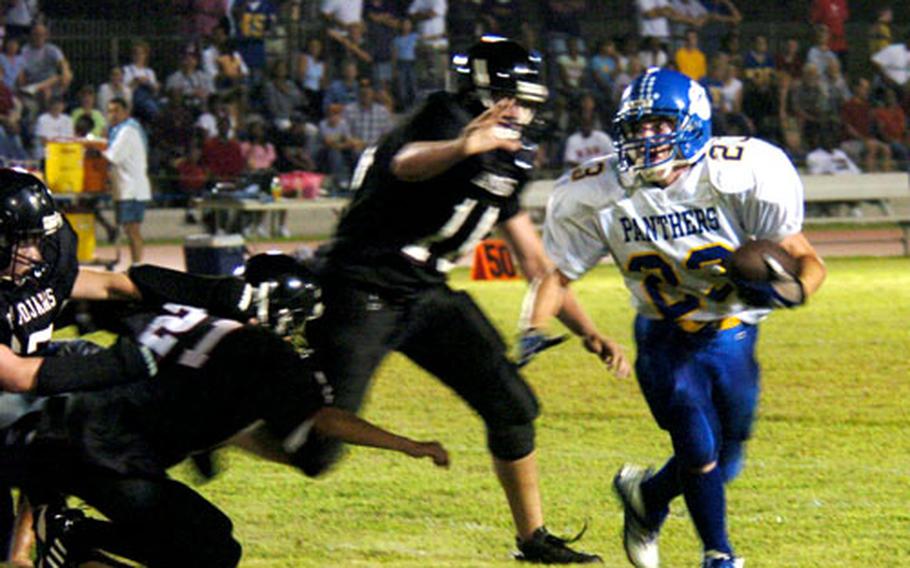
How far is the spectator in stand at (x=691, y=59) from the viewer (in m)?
18.9

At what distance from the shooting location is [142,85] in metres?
17.0

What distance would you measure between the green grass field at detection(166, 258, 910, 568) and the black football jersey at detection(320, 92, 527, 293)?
897 millimetres

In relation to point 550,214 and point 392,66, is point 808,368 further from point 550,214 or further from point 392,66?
point 392,66

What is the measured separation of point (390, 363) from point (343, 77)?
8.98 m

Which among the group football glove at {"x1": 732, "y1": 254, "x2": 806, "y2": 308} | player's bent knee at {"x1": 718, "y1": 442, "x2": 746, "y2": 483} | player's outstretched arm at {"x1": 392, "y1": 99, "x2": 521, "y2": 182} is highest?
player's outstretched arm at {"x1": 392, "y1": 99, "x2": 521, "y2": 182}

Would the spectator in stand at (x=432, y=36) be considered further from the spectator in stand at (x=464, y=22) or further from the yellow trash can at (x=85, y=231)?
the yellow trash can at (x=85, y=231)

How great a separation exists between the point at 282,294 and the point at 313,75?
1358 centimetres

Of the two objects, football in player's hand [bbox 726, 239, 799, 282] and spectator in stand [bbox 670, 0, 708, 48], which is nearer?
football in player's hand [bbox 726, 239, 799, 282]

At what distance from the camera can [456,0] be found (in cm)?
1867

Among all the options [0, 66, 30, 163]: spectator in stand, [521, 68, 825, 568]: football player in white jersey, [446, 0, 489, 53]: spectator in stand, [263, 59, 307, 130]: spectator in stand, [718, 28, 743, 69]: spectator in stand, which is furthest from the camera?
[718, 28, 743, 69]: spectator in stand

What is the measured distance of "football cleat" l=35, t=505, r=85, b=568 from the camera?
4102mm

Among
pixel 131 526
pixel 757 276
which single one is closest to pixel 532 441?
pixel 757 276

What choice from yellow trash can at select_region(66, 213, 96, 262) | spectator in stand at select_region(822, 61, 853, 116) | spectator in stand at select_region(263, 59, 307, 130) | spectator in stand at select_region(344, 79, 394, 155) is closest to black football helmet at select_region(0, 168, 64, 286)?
yellow trash can at select_region(66, 213, 96, 262)

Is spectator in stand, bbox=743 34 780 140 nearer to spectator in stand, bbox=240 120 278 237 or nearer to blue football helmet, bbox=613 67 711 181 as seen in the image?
spectator in stand, bbox=240 120 278 237
